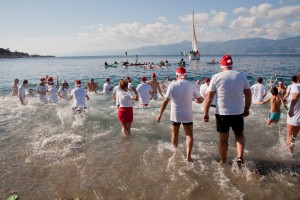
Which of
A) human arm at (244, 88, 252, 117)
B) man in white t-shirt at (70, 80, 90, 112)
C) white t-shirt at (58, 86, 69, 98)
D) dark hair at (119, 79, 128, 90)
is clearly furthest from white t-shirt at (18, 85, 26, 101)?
human arm at (244, 88, 252, 117)

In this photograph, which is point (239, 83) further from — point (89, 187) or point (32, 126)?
point (32, 126)

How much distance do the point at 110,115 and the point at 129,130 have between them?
3.36 metres

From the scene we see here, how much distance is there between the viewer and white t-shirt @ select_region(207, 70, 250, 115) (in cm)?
526

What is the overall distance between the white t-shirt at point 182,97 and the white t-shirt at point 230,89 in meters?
0.75

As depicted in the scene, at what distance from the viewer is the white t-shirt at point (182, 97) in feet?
20.0

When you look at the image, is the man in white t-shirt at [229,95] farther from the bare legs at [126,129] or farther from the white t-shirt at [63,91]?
the white t-shirt at [63,91]

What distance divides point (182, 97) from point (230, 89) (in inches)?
47.7

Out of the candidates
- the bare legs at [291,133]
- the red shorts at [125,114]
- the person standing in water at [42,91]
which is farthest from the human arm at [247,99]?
the person standing in water at [42,91]

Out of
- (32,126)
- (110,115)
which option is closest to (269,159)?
(110,115)

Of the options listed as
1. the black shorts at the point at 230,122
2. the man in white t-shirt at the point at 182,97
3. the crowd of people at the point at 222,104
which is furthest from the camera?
the man in white t-shirt at the point at 182,97

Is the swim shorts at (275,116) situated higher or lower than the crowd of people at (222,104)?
lower

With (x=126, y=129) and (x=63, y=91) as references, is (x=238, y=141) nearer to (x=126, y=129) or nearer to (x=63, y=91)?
(x=126, y=129)

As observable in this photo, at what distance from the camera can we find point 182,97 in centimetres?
612

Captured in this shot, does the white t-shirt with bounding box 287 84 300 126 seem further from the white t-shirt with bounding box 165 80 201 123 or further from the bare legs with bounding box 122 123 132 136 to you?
the bare legs with bounding box 122 123 132 136
